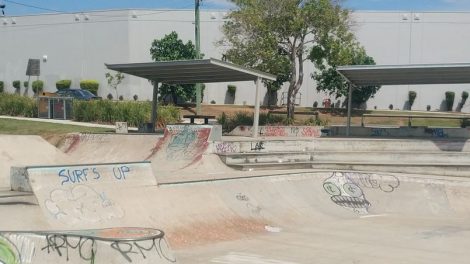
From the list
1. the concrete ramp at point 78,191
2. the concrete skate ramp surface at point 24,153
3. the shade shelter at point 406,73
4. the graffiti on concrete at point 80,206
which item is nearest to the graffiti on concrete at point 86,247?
the concrete ramp at point 78,191

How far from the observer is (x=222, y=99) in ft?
162

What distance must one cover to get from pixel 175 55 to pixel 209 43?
23.7 feet

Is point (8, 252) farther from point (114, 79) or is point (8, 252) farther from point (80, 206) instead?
point (114, 79)

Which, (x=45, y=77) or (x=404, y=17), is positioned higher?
(x=404, y=17)

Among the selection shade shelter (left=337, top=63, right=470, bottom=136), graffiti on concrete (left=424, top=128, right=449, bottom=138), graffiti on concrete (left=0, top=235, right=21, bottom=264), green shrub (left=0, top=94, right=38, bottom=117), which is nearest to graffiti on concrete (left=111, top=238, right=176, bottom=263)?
graffiti on concrete (left=0, top=235, right=21, bottom=264)

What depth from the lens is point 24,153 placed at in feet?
49.2

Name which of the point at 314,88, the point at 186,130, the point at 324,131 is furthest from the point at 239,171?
the point at 314,88

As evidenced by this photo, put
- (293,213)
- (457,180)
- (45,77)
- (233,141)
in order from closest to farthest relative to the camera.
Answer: (293,213)
(457,180)
(233,141)
(45,77)

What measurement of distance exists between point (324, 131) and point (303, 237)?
12.6 m

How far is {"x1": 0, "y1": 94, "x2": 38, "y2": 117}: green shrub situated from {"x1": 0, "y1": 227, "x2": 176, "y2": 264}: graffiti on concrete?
23.1m

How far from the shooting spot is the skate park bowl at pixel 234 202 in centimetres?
804

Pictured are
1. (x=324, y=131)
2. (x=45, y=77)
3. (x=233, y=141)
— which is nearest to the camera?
(x=233, y=141)

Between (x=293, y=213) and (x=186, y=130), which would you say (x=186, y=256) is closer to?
(x=293, y=213)

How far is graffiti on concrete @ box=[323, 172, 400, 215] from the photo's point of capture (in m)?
13.6
